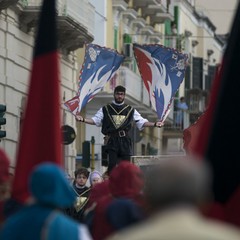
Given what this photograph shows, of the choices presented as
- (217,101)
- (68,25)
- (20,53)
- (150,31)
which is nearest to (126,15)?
(150,31)

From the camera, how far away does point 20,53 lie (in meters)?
32.7

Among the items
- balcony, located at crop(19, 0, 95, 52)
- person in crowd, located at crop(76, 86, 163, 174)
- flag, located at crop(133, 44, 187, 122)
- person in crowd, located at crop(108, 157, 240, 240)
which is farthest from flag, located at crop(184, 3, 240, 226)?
balcony, located at crop(19, 0, 95, 52)

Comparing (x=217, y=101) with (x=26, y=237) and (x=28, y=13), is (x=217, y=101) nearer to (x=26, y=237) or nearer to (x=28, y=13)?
(x=26, y=237)

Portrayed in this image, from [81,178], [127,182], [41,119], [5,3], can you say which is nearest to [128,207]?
[127,182]

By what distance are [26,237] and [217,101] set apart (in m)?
2.52

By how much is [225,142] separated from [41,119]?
1.32 m

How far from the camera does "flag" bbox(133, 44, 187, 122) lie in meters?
23.1

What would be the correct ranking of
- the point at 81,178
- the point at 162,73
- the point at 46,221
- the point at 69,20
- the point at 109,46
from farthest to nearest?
the point at 109,46
the point at 69,20
the point at 162,73
the point at 81,178
the point at 46,221

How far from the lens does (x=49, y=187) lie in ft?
26.4

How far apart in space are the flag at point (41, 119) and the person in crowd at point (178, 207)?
10.1ft

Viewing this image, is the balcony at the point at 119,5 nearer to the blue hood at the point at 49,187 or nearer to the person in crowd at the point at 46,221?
the person in crowd at the point at 46,221

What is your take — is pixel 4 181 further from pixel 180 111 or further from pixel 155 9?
pixel 180 111

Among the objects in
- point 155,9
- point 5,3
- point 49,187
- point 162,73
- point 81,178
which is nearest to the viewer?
point 49,187

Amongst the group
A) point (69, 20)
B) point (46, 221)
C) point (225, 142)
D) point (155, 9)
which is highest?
point (155, 9)
